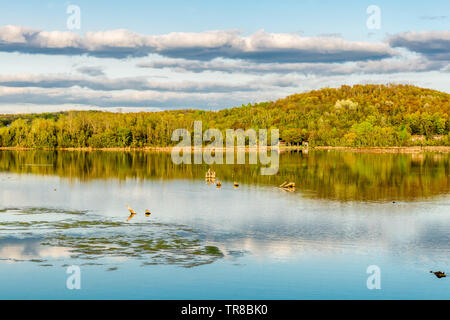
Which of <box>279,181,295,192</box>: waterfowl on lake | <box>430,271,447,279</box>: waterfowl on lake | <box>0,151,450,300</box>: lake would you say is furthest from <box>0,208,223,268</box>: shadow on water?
<box>279,181,295,192</box>: waterfowl on lake

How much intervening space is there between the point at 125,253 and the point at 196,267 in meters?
3.45

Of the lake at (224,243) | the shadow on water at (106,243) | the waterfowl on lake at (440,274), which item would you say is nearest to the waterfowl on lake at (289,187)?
the lake at (224,243)

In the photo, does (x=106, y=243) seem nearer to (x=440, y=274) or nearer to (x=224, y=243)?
(x=224, y=243)

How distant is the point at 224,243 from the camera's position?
22734mm

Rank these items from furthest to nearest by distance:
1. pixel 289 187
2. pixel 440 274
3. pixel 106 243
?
pixel 289 187 < pixel 106 243 < pixel 440 274

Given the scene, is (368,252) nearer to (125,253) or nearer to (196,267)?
(196,267)

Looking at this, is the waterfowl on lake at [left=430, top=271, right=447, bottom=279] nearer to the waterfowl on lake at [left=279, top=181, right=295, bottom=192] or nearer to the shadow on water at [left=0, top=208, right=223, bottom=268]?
the shadow on water at [left=0, top=208, right=223, bottom=268]

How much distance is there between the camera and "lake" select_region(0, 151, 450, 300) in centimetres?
1672

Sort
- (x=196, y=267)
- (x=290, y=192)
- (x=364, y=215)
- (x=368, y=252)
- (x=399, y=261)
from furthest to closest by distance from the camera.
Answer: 1. (x=290, y=192)
2. (x=364, y=215)
3. (x=368, y=252)
4. (x=399, y=261)
5. (x=196, y=267)

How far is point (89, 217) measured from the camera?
96.7 ft

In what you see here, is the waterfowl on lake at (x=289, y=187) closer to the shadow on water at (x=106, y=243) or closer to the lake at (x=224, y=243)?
the lake at (x=224, y=243)

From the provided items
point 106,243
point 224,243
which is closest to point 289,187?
point 224,243

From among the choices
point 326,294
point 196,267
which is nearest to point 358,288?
point 326,294

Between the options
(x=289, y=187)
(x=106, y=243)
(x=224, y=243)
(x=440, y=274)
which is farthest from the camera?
(x=289, y=187)
